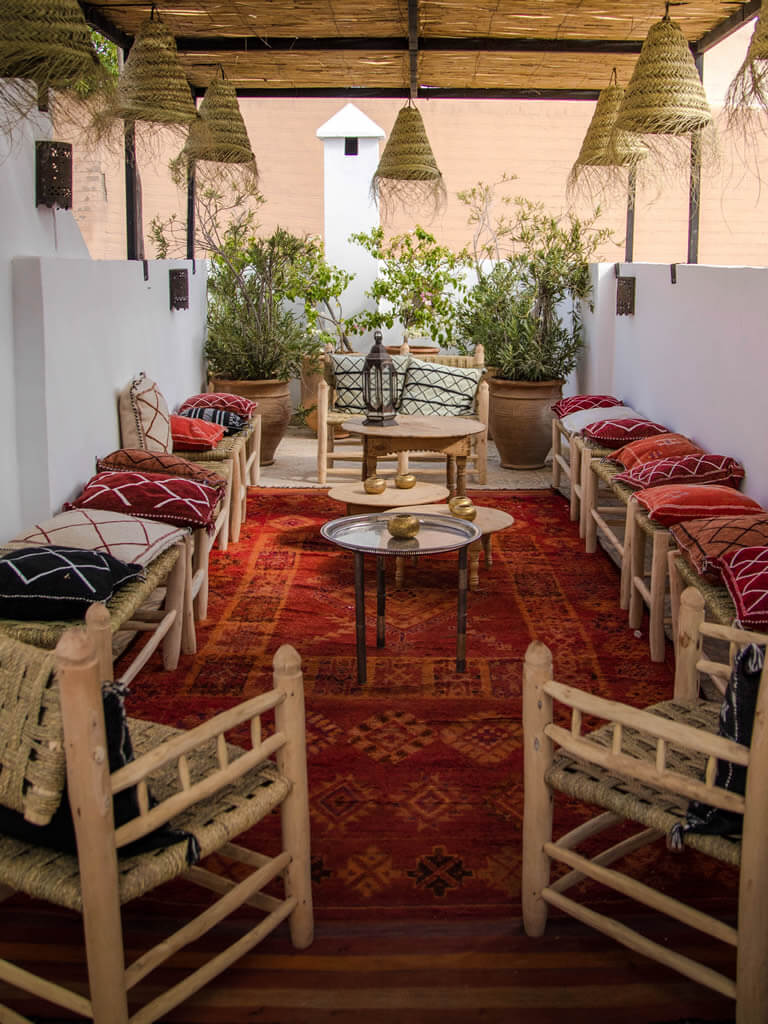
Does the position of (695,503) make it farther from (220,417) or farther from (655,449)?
(220,417)

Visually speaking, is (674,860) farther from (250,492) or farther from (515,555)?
(250,492)

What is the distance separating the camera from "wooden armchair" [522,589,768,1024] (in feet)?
6.37

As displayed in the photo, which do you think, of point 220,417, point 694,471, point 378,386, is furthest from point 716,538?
point 220,417

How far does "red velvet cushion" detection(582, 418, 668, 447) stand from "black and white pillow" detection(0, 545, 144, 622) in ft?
11.4

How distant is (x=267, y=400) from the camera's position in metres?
7.85

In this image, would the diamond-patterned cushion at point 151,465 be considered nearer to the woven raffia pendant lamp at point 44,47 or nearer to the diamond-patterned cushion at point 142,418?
the diamond-patterned cushion at point 142,418

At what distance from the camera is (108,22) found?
19.9ft

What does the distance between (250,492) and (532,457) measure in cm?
227

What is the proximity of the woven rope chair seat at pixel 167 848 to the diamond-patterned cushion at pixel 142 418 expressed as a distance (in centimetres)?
310

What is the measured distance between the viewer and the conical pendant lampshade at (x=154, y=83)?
4883mm

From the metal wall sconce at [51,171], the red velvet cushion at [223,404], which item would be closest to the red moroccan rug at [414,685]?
the red velvet cushion at [223,404]

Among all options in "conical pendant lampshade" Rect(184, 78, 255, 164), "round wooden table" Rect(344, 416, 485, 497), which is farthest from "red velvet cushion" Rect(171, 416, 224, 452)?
"conical pendant lampshade" Rect(184, 78, 255, 164)

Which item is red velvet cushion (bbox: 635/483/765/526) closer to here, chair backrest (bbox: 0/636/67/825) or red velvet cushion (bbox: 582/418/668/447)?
red velvet cushion (bbox: 582/418/668/447)

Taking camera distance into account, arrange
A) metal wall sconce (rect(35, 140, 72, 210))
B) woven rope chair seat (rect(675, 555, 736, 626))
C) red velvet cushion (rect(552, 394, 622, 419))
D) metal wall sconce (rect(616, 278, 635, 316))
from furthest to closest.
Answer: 1. metal wall sconce (rect(616, 278, 635, 316))
2. red velvet cushion (rect(552, 394, 622, 419))
3. metal wall sconce (rect(35, 140, 72, 210))
4. woven rope chair seat (rect(675, 555, 736, 626))
